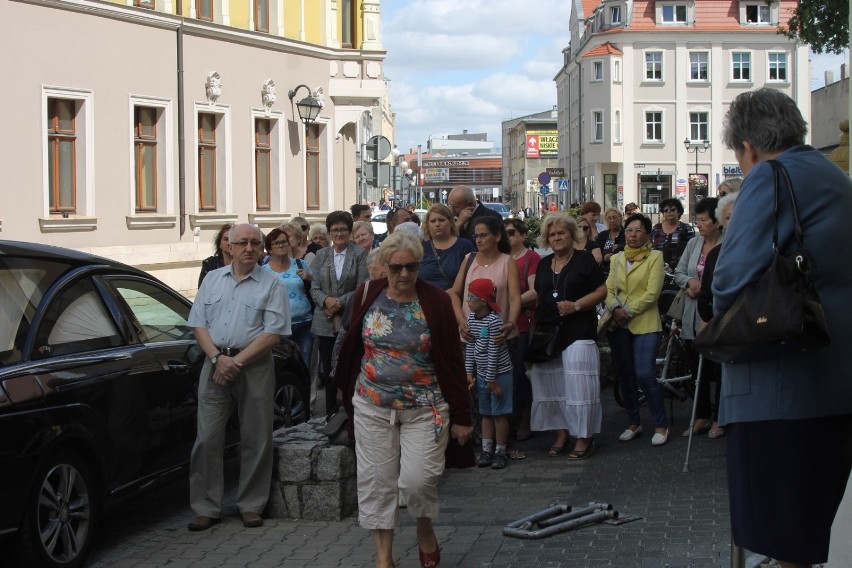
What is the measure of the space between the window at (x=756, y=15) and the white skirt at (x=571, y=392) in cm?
7255

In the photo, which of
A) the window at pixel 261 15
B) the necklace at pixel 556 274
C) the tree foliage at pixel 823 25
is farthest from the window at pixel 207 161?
the necklace at pixel 556 274

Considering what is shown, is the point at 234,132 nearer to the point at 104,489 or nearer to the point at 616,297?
the point at 616,297

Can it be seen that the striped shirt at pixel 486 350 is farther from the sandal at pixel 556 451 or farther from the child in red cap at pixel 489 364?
the sandal at pixel 556 451

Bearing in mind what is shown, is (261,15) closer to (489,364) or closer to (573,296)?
(573,296)

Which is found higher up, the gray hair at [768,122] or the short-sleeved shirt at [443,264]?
the gray hair at [768,122]

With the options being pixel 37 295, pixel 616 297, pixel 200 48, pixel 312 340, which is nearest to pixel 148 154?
pixel 200 48

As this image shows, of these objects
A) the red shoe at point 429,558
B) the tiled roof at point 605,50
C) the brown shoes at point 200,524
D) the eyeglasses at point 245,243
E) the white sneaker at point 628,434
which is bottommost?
the brown shoes at point 200,524

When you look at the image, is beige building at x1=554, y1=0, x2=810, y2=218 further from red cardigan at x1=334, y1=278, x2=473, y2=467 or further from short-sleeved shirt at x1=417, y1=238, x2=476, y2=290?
red cardigan at x1=334, y1=278, x2=473, y2=467

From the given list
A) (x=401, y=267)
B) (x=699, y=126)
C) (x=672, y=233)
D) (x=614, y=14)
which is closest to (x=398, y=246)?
(x=401, y=267)

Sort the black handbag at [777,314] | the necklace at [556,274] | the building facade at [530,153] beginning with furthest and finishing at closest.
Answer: the building facade at [530,153] < the necklace at [556,274] < the black handbag at [777,314]

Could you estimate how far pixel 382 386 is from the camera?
603 cm

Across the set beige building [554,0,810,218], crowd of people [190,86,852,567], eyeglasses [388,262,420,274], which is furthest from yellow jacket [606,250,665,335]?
beige building [554,0,810,218]

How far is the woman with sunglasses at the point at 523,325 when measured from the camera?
9.82 metres

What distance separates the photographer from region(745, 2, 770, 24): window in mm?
76812
